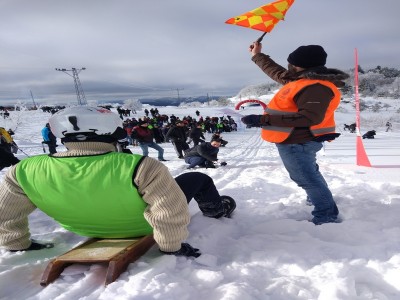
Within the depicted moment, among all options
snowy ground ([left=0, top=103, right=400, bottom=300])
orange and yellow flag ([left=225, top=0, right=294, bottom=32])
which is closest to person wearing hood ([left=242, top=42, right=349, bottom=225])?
snowy ground ([left=0, top=103, right=400, bottom=300])

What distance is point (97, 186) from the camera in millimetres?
1913

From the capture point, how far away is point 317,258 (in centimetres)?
214

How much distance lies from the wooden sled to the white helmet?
76 centimetres

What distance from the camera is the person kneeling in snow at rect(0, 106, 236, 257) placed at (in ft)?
6.25

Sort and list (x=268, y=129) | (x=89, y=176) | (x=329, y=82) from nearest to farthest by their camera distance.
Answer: (x=89, y=176) < (x=329, y=82) < (x=268, y=129)

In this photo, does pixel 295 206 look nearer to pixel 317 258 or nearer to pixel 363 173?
pixel 317 258

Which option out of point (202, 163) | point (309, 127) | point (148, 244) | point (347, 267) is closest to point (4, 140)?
point (202, 163)

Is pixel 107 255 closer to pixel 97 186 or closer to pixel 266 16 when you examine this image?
pixel 97 186

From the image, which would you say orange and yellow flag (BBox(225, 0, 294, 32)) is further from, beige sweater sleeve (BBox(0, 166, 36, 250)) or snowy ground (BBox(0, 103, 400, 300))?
beige sweater sleeve (BBox(0, 166, 36, 250))

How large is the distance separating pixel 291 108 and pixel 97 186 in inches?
66.7

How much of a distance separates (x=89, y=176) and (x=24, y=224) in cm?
85

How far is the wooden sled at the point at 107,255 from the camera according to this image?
1868 millimetres

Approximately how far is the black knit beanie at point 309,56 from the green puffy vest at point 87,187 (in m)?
1.60

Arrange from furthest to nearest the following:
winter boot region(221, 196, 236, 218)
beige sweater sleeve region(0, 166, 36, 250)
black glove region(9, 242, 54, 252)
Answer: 1. winter boot region(221, 196, 236, 218)
2. black glove region(9, 242, 54, 252)
3. beige sweater sleeve region(0, 166, 36, 250)
